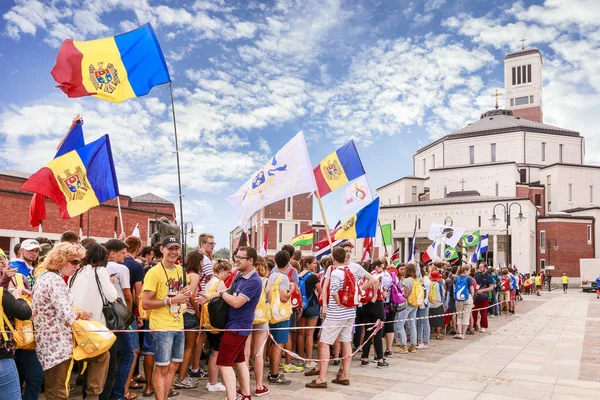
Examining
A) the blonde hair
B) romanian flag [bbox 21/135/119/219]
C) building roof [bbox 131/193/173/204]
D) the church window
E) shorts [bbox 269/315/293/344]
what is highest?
the church window

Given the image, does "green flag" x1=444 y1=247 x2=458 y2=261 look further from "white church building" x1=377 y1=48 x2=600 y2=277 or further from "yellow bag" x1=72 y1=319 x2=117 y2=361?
"white church building" x1=377 y1=48 x2=600 y2=277

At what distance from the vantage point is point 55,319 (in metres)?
4.83

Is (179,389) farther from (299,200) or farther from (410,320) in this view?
(299,200)

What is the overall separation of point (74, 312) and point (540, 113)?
10009 centimetres

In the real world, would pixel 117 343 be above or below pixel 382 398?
above

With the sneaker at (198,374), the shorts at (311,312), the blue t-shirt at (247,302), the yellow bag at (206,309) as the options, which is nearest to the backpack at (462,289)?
the shorts at (311,312)

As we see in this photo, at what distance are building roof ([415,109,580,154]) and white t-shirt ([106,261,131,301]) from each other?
271 ft

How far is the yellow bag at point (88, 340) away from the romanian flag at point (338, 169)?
9.07 m

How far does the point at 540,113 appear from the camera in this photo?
91938 millimetres

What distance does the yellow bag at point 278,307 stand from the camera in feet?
26.1

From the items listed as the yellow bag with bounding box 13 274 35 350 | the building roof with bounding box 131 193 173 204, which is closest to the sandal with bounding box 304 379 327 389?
the yellow bag with bounding box 13 274 35 350

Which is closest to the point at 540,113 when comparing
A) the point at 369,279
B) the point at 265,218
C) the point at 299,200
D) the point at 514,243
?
the point at 514,243

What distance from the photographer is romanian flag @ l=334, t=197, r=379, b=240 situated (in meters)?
12.7

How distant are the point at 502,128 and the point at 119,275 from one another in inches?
3304
